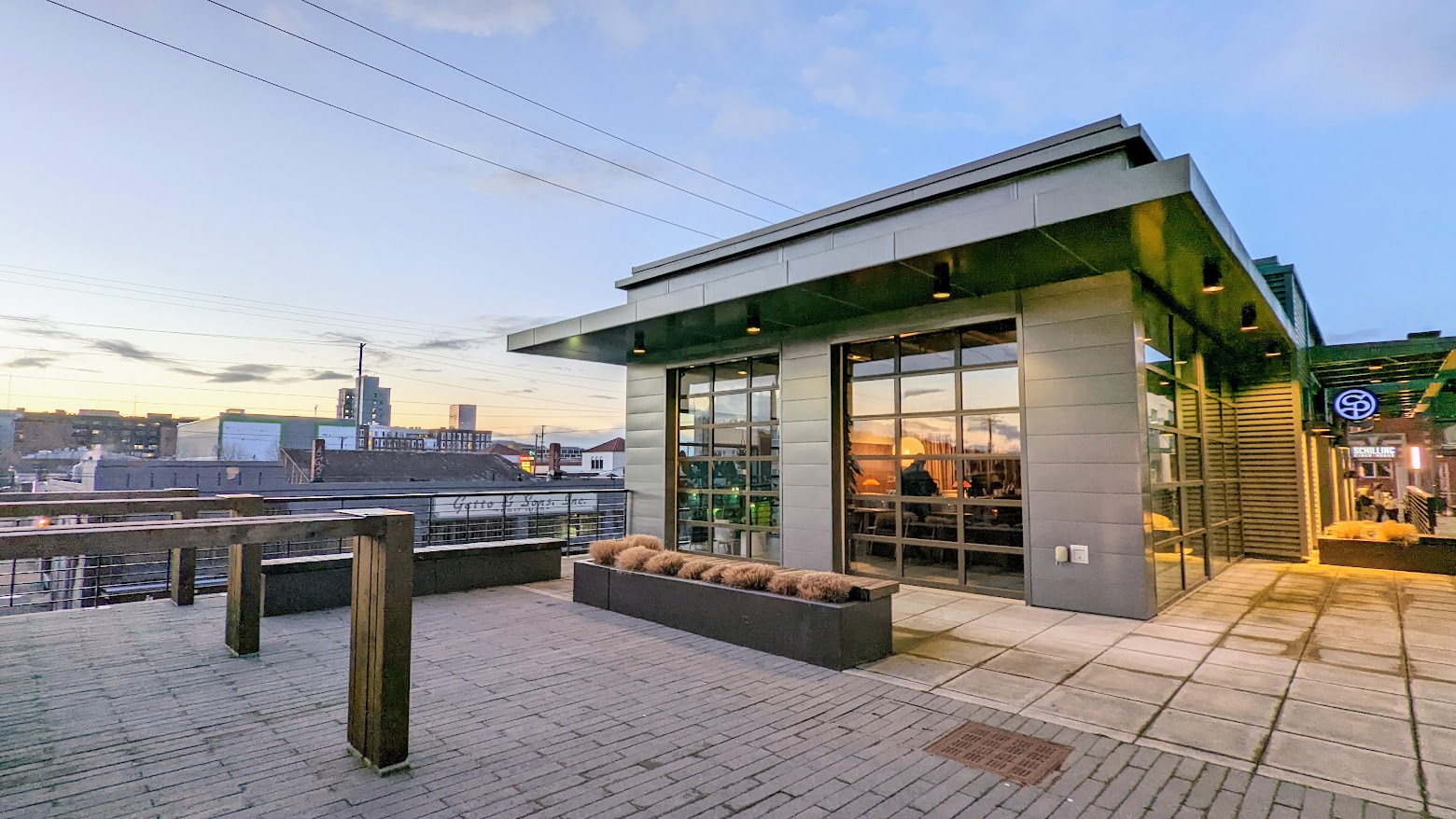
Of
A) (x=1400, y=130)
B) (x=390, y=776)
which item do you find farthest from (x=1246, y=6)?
(x=1400, y=130)

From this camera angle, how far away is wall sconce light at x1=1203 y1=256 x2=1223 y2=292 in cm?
602

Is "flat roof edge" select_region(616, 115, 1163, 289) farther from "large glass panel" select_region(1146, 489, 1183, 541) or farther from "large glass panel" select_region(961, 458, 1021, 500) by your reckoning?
"large glass panel" select_region(1146, 489, 1183, 541)

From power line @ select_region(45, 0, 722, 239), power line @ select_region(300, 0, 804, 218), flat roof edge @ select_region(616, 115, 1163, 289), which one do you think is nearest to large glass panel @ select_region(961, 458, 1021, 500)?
flat roof edge @ select_region(616, 115, 1163, 289)

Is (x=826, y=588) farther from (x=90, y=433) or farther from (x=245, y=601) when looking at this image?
(x=90, y=433)

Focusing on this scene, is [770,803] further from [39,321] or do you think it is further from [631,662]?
[39,321]

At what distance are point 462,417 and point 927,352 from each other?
284ft

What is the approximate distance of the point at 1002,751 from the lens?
10.9 feet

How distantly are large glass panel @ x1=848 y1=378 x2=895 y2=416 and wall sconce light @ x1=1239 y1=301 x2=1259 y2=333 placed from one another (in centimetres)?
409

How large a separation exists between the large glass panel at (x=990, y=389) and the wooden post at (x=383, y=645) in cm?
636

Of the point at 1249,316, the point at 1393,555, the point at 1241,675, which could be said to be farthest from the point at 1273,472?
the point at 1241,675

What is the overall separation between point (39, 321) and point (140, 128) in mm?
21398

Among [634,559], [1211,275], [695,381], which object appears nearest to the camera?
[1211,275]

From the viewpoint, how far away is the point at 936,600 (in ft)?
23.4

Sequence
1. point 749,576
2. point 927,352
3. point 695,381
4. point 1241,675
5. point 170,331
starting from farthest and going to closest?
point 170,331
point 695,381
point 927,352
point 749,576
point 1241,675
